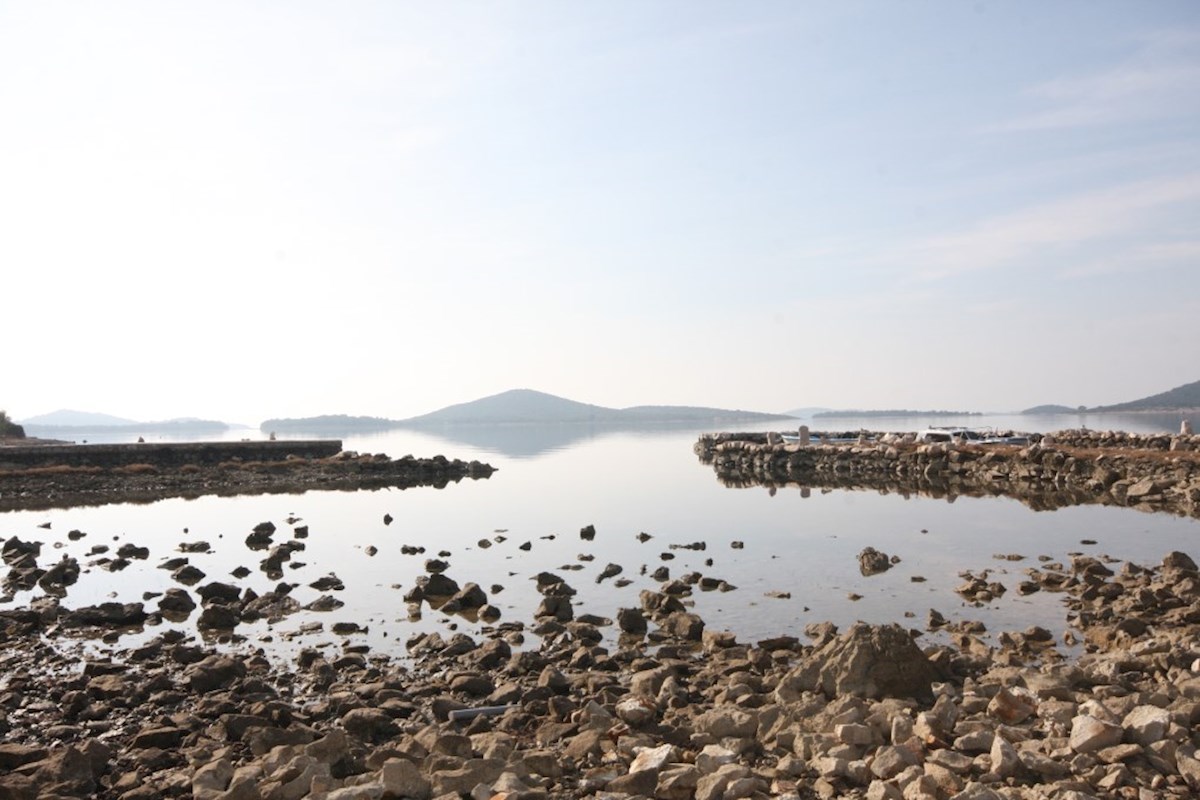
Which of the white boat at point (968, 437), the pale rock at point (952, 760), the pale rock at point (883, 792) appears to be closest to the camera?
the pale rock at point (883, 792)

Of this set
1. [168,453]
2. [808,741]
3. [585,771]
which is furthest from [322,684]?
[168,453]

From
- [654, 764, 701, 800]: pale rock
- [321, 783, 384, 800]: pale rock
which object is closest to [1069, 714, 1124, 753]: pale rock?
[654, 764, 701, 800]: pale rock

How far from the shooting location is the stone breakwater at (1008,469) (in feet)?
101

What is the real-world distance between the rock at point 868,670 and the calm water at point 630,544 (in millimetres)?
3745

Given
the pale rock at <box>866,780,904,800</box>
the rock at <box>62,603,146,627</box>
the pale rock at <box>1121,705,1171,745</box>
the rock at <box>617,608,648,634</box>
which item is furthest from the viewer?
the rock at <box>62,603,146,627</box>

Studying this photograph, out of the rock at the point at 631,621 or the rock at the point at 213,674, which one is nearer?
the rock at the point at 213,674

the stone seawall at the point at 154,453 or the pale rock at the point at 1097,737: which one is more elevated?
the stone seawall at the point at 154,453

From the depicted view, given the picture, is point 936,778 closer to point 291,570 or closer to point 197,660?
point 197,660

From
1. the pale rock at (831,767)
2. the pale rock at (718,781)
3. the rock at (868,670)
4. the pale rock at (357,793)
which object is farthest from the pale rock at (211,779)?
the rock at (868,670)

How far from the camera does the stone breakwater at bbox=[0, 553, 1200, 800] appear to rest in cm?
713

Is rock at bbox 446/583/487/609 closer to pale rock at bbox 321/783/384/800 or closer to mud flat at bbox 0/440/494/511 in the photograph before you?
pale rock at bbox 321/783/384/800

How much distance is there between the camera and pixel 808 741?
7.95m

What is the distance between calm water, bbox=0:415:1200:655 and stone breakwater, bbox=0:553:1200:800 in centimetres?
157

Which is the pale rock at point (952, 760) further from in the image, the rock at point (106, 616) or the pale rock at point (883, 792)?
the rock at point (106, 616)
